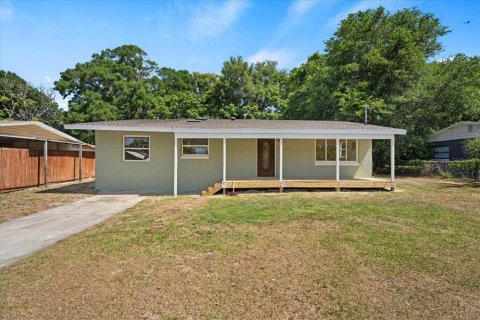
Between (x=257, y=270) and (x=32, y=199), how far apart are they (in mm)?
9964

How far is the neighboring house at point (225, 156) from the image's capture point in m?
11.6

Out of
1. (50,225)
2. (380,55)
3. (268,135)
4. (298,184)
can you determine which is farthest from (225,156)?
(380,55)

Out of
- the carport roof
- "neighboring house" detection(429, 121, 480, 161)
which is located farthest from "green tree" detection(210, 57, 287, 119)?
the carport roof

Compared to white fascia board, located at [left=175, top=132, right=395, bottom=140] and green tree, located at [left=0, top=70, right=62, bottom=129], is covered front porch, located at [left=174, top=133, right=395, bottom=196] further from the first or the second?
green tree, located at [left=0, top=70, right=62, bottom=129]

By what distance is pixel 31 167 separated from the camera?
13.1 meters

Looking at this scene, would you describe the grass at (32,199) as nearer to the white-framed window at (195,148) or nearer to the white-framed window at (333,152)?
the white-framed window at (195,148)

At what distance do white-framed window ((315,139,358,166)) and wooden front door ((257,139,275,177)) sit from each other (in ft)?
6.79

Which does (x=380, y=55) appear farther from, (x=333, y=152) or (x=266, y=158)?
(x=266, y=158)

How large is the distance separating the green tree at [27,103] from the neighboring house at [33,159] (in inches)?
652

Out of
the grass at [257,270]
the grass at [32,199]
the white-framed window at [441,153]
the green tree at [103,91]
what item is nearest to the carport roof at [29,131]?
the grass at [32,199]

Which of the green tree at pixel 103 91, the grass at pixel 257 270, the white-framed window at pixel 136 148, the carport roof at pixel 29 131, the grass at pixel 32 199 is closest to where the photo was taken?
the grass at pixel 257 270

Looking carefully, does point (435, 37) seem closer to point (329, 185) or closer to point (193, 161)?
point (329, 185)

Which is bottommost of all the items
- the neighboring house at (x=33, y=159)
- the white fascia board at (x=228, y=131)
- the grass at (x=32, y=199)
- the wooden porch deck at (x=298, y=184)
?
the grass at (x=32, y=199)

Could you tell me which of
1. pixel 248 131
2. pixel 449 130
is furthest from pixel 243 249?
pixel 449 130
